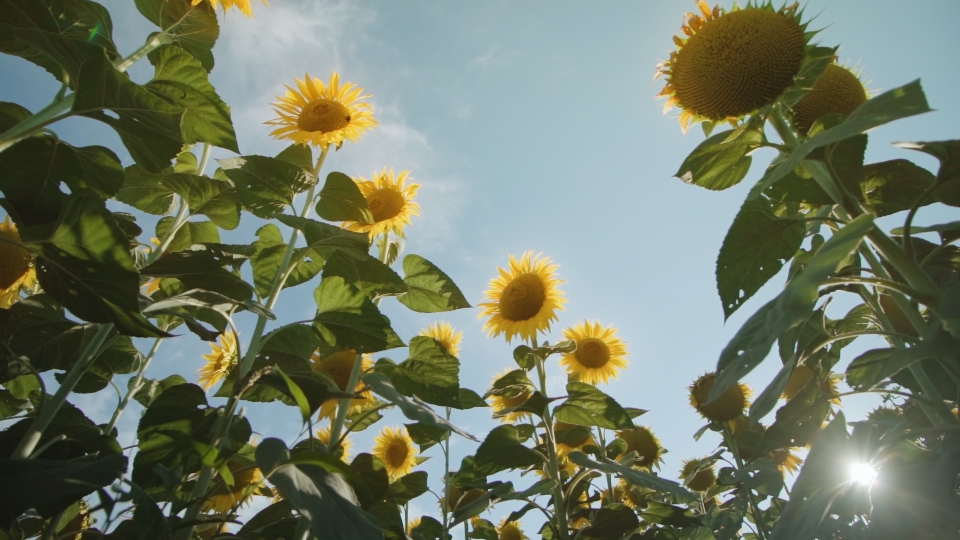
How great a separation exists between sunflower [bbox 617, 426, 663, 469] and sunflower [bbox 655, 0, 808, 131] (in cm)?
373

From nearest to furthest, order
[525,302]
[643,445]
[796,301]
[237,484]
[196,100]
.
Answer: [796,301], [196,100], [237,484], [525,302], [643,445]

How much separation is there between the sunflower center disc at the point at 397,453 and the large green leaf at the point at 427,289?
2807 millimetres

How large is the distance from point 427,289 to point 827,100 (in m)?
1.61

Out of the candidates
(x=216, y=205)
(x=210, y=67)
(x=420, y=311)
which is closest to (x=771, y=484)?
(x=420, y=311)

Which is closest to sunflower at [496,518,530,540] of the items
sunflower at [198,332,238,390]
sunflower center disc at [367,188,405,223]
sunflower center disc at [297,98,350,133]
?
sunflower at [198,332,238,390]

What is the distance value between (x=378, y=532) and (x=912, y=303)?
142 centimetres

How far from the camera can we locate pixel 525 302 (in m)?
4.12

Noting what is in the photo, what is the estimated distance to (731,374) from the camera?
3.50 ft

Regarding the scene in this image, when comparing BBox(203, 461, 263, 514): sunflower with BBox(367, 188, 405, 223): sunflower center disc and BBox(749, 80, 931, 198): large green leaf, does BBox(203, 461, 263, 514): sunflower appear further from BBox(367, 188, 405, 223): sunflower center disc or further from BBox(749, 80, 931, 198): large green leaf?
BBox(749, 80, 931, 198): large green leaf

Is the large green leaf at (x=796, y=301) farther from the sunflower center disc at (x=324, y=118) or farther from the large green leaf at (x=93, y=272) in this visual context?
the sunflower center disc at (x=324, y=118)

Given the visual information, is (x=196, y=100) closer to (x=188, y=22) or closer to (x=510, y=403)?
(x=188, y=22)

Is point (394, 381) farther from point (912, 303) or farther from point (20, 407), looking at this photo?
point (912, 303)

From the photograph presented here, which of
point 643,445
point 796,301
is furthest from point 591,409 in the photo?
point 643,445

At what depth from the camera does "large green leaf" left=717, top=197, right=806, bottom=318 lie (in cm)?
142
